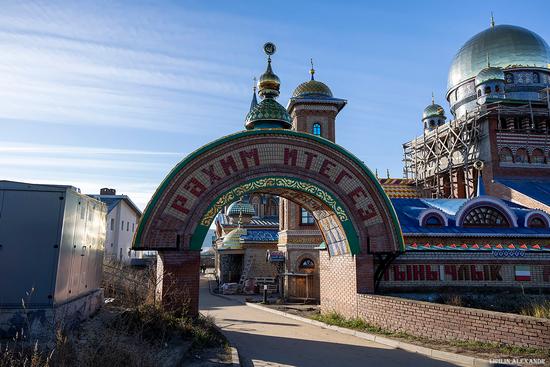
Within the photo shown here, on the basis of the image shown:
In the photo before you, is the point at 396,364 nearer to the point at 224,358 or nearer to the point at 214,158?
the point at 224,358

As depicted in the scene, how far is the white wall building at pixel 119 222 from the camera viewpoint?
1229 inches

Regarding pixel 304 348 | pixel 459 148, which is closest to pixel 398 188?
pixel 459 148

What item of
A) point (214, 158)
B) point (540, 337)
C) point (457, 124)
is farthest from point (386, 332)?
point (457, 124)

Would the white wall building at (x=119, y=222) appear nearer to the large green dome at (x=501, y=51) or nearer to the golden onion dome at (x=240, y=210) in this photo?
the golden onion dome at (x=240, y=210)

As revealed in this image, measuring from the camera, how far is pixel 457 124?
29312 millimetres

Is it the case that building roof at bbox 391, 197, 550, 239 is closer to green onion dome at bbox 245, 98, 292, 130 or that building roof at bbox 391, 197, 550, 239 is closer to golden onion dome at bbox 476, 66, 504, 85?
green onion dome at bbox 245, 98, 292, 130

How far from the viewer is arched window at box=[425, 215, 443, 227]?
16.5 meters

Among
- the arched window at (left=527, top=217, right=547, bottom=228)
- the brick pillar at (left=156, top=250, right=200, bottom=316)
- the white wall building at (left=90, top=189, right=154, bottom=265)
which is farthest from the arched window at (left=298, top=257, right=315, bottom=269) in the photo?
the white wall building at (left=90, top=189, right=154, bottom=265)

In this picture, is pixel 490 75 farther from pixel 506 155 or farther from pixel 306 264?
pixel 306 264

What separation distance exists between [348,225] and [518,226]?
839 cm

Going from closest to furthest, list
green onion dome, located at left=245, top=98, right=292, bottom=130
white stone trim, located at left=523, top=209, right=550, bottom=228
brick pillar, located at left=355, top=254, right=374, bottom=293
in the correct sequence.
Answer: brick pillar, located at left=355, top=254, right=374, bottom=293 < green onion dome, located at left=245, top=98, right=292, bottom=130 < white stone trim, located at left=523, top=209, right=550, bottom=228

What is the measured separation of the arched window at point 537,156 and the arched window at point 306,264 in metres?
15.7

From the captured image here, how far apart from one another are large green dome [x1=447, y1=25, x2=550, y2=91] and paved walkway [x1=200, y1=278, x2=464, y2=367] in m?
30.4

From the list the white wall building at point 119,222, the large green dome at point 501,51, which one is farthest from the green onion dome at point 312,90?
the large green dome at point 501,51
